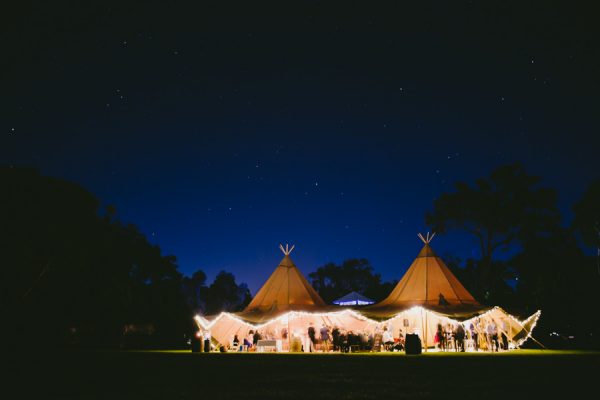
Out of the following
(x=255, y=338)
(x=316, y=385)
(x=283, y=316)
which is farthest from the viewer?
(x=255, y=338)

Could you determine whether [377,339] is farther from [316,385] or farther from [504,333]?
[316,385]

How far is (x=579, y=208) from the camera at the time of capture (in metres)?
34.7

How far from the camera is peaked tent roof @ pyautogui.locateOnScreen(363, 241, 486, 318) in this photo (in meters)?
23.8

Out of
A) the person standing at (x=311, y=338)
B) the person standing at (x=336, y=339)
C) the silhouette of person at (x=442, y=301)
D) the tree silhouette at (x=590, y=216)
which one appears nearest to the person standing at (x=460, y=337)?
the silhouette of person at (x=442, y=301)

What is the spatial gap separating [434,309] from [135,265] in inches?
989

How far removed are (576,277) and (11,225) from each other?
30389mm

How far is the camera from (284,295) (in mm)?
27047

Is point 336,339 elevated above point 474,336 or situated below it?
below

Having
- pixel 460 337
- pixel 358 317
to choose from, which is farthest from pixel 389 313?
pixel 460 337

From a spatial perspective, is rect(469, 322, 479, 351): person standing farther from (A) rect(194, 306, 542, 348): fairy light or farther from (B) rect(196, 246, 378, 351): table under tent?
(B) rect(196, 246, 378, 351): table under tent

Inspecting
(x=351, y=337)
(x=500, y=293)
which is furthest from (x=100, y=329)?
(x=500, y=293)

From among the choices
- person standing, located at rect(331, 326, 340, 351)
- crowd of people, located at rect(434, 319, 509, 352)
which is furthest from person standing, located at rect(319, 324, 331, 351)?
crowd of people, located at rect(434, 319, 509, 352)

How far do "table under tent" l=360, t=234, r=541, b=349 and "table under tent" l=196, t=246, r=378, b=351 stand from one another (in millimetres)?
1769

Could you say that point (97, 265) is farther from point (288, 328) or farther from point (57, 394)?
point (57, 394)
